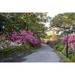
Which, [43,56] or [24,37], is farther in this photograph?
[24,37]

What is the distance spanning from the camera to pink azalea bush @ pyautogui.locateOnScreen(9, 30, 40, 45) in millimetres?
3064

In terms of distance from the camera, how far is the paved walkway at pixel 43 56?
299cm

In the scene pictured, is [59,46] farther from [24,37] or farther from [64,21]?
[24,37]

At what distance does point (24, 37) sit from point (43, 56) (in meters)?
0.33

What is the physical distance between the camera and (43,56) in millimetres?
2996

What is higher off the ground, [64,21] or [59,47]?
[64,21]

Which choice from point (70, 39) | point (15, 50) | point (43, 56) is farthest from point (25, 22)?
point (70, 39)

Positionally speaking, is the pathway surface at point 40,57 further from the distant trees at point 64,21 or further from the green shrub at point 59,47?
the distant trees at point 64,21

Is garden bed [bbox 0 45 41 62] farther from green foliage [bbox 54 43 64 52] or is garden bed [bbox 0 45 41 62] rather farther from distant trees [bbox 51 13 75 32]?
distant trees [bbox 51 13 75 32]

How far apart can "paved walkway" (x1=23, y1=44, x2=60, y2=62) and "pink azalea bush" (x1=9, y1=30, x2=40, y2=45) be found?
0.11 meters

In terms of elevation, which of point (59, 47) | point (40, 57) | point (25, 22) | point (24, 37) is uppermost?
point (25, 22)

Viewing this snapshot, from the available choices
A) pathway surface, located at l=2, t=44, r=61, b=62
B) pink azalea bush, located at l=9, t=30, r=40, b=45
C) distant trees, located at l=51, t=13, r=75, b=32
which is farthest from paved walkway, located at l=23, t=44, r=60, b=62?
distant trees, located at l=51, t=13, r=75, b=32
